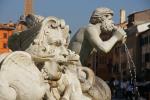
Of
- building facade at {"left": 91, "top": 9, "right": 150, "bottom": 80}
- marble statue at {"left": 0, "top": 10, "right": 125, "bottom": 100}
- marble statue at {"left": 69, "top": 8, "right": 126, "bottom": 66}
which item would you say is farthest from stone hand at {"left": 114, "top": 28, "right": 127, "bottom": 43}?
building facade at {"left": 91, "top": 9, "right": 150, "bottom": 80}

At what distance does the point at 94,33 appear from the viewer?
6609 mm

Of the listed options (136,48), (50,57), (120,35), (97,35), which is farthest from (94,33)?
(136,48)

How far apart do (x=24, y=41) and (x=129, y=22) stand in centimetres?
7042

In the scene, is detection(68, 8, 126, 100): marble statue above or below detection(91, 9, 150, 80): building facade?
above

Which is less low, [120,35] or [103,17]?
[103,17]

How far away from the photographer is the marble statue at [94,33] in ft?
21.7

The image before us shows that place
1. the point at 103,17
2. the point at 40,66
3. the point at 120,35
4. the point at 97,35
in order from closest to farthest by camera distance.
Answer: the point at 40,66 < the point at 120,35 < the point at 97,35 < the point at 103,17

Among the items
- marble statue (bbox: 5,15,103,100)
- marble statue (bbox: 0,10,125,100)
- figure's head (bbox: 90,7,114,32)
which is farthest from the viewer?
figure's head (bbox: 90,7,114,32)

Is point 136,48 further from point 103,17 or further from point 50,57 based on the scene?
point 50,57

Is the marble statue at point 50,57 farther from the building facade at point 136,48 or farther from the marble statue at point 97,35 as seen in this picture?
the building facade at point 136,48

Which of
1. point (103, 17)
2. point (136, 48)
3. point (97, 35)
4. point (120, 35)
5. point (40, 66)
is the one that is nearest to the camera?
point (40, 66)

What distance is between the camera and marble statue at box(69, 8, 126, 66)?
661cm

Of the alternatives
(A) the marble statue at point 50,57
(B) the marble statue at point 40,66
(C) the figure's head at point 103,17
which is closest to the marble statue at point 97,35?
(C) the figure's head at point 103,17

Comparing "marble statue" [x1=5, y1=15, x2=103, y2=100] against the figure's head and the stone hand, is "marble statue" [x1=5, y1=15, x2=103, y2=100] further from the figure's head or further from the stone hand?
the figure's head
